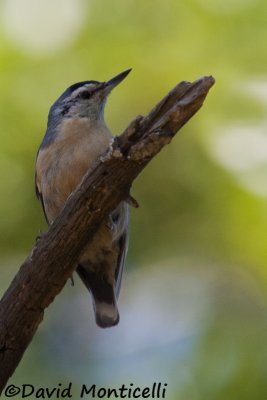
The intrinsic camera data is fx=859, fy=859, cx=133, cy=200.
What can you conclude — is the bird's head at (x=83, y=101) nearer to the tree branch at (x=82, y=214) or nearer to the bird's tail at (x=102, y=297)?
the bird's tail at (x=102, y=297)

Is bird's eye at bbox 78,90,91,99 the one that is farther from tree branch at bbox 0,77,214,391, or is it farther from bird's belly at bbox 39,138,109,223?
tree branch at bbox 0,77,214,391

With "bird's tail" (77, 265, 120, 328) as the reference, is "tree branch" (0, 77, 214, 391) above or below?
below

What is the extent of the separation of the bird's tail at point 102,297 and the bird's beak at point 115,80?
3.44 feet

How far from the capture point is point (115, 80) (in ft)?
15.9

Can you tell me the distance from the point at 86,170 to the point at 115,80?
0.61 m

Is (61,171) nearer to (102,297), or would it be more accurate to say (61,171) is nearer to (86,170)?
(86,170)

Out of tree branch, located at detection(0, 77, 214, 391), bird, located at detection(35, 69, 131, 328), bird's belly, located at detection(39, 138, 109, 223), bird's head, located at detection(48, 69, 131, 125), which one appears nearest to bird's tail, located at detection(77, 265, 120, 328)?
bird, located at detection(35, 69, 131, 328)

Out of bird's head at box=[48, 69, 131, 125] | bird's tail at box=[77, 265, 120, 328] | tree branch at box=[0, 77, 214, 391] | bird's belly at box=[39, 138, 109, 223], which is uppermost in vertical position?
bird's head at box=[48, 69, 131, 125]

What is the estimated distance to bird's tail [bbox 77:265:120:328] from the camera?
4.89 metres

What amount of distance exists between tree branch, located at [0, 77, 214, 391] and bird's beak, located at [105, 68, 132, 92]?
1412mm

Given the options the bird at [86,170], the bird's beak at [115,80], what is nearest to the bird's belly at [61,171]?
the bird at [86,170]

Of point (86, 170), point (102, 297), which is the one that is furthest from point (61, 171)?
point (102, 297)

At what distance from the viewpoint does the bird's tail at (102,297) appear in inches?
193

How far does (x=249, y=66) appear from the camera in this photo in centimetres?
470
